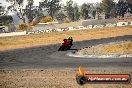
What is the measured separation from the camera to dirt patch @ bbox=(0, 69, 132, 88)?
10.7 meters

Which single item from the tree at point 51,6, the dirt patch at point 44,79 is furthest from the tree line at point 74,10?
the dirt patch at point 44,79

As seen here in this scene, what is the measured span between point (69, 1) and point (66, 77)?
124 meters

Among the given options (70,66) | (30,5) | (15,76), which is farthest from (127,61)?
(30,5)

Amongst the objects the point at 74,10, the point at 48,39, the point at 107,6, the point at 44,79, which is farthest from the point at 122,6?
the point at 44,79

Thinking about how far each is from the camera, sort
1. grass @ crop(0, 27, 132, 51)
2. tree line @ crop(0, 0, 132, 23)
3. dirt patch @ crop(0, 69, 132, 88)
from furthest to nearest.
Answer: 1. tree line @ crop(0, 0, 132, 23)
2. grass @ crop(0, 27, 132, 51)
3. dirt patch @ crop(0, 69, 132, 88)

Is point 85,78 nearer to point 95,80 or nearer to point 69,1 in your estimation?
point 95,80

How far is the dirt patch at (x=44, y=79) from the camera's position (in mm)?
10677

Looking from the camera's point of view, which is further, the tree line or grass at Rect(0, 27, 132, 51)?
the tree line

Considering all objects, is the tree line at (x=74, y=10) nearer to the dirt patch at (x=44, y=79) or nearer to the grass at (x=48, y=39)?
the grass at (x=48, y=39)

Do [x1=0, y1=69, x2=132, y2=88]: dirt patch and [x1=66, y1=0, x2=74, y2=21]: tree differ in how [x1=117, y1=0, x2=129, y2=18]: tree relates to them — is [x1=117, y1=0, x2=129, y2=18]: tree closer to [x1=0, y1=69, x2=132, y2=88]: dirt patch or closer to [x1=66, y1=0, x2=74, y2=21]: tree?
[x1=66, y1=0, x2=74, y2=21]: tree

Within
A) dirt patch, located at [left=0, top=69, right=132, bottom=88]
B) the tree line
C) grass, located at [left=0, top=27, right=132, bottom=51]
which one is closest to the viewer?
dirt patch, located at [left=0, top=69, right=132, bottom=88]

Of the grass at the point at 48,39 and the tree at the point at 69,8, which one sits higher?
the tree at the point at 69,8

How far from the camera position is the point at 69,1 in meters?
133

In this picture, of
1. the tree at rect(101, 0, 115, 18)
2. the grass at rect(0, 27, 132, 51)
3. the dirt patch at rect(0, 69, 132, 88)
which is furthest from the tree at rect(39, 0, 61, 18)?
the dirt patch at rect(0, 69, 132, 88)
